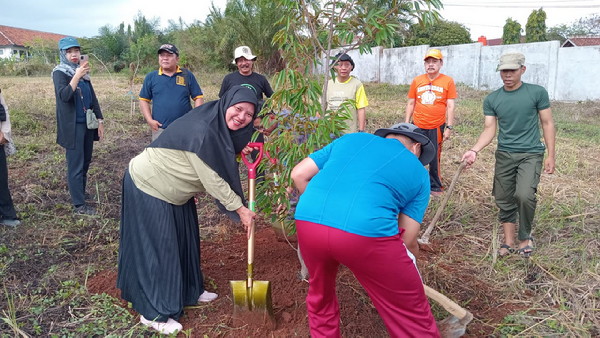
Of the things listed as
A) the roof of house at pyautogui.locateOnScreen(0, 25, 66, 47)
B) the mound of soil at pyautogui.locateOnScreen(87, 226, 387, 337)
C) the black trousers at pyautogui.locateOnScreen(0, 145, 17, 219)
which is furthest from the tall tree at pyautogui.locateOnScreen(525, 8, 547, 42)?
the roof of house at pyautogui.locateOnScreen(0, 25, 66, 47)

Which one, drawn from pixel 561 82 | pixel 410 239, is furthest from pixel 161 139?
pixel 561 82

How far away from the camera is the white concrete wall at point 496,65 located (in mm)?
14359

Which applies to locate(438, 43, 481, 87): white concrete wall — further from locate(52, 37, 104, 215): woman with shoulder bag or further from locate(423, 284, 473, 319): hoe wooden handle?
locate(423, 284, 473, 319): hoe wooden handle

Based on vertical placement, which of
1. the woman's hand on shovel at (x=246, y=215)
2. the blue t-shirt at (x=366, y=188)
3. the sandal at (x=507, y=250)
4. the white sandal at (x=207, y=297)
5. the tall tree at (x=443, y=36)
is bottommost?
the sandal at (x=507, y=250)

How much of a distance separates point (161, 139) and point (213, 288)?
120 cm

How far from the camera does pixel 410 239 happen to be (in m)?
2.15

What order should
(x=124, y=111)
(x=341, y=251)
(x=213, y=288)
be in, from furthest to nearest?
(x=124, y=111)
(x=213, y=288)
(x=341, y=251)

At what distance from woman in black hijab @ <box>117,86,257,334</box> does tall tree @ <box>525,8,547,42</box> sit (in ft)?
108

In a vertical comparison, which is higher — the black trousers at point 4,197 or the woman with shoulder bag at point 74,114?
the woman with shoulder bag at point 74,114

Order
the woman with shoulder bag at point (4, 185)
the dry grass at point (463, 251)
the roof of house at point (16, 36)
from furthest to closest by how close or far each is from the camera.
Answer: the roof of house at point (16, 36) < the woman with shoulder bag at point (4, 185) < the dry grass at point (463, 251)

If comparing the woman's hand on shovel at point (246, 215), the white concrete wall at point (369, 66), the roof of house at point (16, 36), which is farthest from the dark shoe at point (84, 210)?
the roof of house at point (16, 36)

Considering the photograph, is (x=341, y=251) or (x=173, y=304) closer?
(x=341, y=251)

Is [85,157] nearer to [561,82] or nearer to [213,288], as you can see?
[213,288]

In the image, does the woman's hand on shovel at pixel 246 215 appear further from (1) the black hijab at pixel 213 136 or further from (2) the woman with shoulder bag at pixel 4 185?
(2) the woman with shoulder bag at pixel 4 185
